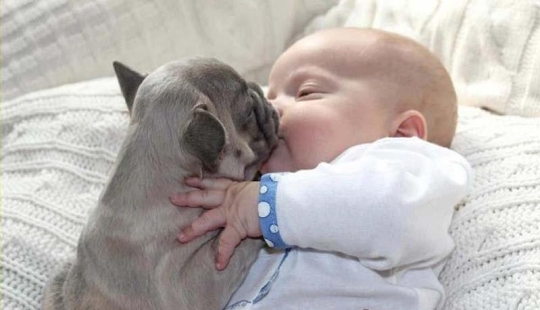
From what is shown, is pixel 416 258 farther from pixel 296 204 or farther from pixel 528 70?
pixel 528 70

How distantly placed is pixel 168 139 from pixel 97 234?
20 centimetres

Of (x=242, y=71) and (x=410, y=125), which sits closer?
(x=410, y=125)

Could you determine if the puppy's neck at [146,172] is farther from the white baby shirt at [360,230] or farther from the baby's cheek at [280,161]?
the baby's cheek at [280,161]

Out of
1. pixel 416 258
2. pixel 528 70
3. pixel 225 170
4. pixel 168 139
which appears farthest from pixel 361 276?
pixel 528 70

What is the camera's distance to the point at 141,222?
1.29m

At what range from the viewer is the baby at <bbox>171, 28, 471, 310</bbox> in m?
1.28

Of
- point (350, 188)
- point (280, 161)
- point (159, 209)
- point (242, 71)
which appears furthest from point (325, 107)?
point (242, 71)

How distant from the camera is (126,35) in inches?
82.4

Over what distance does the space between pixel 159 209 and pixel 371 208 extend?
0.34 m

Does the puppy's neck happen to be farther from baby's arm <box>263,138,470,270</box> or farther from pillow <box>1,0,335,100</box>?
pillow <box>1,0,335,100</box>

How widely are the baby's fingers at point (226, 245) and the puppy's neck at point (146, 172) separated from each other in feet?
0.39

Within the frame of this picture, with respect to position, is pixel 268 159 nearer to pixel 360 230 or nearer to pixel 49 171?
pixel 360 230

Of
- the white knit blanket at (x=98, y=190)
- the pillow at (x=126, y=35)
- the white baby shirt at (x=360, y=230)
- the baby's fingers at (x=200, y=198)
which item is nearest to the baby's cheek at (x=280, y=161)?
the white baby shirt at (x=360, y=230)

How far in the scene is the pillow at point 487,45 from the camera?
1828mm
